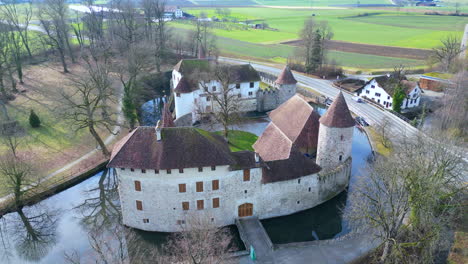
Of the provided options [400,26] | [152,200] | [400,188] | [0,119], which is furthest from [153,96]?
[400,26]

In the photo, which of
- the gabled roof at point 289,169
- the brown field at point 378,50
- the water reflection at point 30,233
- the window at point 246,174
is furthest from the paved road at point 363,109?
the water reflection at point 30,233

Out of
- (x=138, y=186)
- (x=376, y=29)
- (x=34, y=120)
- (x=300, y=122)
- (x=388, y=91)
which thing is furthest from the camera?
(x=376, y=29)

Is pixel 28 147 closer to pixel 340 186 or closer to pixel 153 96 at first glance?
pixel 153 96

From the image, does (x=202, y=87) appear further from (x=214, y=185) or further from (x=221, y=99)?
(x=214, y=185)

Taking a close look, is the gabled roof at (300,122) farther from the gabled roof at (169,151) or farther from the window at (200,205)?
the window at (200,205)

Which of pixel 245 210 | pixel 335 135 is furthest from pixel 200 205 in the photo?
pixel 335 135

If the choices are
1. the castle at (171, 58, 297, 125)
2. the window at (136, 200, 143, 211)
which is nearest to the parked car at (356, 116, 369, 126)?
the castle at (171, 58, 297, 125)

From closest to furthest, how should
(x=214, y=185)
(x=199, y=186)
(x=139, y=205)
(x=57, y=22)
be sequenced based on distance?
(x=199, y=186)
(x=214, y=185)
(x=139, y=205)
(x=57, y=22)
